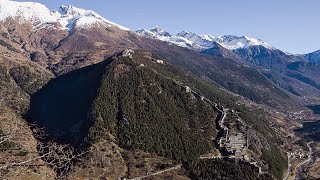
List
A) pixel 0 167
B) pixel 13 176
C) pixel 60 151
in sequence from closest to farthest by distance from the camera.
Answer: pixel 0 167 < pixel 13 176 < pixel 60 151

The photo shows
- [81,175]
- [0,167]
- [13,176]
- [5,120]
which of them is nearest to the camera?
[0,167]

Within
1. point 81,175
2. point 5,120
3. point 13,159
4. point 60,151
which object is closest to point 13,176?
point 13,159

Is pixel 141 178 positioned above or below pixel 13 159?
below

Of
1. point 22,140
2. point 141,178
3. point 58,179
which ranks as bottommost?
point 141,178

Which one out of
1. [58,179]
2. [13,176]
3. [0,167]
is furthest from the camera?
[58,179]

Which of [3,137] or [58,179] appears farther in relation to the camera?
[58,179]

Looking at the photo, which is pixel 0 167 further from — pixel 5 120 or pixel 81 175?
pixel 81 175

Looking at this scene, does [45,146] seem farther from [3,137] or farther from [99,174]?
[99,174]

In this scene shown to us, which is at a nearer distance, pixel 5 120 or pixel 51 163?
pixel 51 163

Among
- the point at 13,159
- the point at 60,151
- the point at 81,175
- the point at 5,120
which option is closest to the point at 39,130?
the point at 5,120
